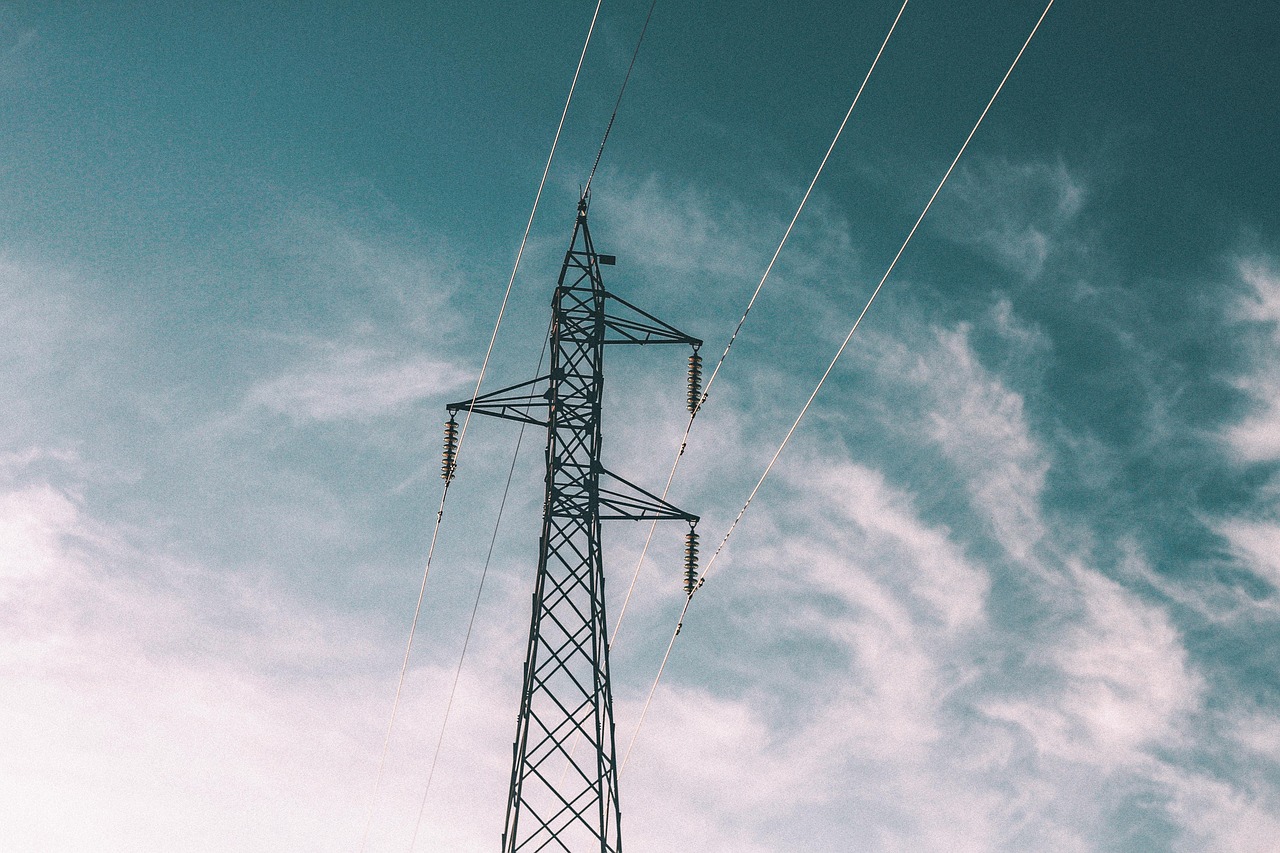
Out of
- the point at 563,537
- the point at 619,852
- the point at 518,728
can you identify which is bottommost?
the point at 619,852

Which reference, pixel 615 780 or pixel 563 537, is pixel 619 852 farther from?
pixel 563 537

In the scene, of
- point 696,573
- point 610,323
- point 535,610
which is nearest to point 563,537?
point 535,610

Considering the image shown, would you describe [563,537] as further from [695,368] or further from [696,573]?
[695,368]

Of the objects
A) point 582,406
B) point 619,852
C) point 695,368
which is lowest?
point 619,852

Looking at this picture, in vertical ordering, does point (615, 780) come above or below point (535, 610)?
below

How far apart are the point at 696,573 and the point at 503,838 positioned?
7.53m

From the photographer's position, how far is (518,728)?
81.1 feet

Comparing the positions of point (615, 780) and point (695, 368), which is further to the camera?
point (695, 368)

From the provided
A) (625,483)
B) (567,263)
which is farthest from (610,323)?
(625,483)

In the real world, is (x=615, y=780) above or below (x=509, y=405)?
below

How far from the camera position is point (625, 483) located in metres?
27.1

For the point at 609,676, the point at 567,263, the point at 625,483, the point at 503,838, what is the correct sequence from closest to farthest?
the point at 503,838
the point at 609,676
the point at 625,483
the point at 567,263

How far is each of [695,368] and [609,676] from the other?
8.06 m

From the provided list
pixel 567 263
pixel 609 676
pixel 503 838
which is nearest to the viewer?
pixel 503 838
